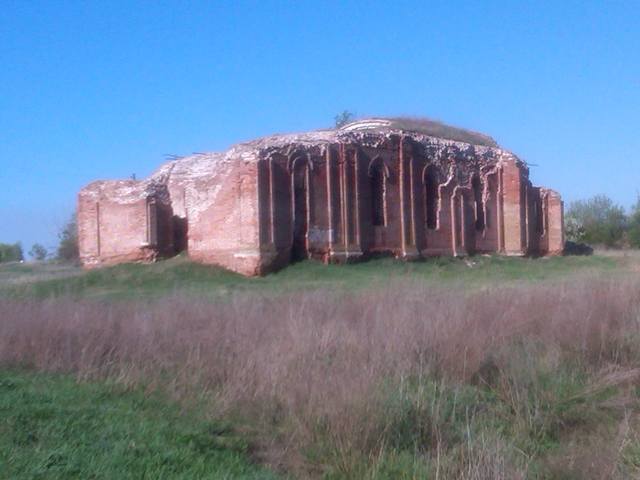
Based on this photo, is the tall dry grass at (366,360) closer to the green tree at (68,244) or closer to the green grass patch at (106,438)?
the green grass patch at (106,438)

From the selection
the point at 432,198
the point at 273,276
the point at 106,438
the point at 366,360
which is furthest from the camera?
the point at 432,198

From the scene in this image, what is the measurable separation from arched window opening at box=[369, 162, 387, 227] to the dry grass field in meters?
15.3

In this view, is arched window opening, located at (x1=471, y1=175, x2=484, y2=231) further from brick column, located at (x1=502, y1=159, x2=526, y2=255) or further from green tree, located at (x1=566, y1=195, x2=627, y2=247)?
green tree, located at (x1=566, y1=195, x2=627, y2=247)

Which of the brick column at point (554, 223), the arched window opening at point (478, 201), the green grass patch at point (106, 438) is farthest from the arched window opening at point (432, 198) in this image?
the green grass patch at point (106, 438)

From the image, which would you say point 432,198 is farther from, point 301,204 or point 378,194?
point 301,204

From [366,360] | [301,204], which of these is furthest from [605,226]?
[366,360]

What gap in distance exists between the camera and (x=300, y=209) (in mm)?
27078

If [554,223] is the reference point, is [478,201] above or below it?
above

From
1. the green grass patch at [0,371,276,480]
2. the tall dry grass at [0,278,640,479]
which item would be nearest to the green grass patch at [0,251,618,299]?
the tall dry grass at [0,278,640,479]

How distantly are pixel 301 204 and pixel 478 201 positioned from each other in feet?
31.5

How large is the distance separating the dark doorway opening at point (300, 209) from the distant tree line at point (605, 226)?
31.9m

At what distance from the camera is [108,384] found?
8.16 metres

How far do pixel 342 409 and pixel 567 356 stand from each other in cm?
456

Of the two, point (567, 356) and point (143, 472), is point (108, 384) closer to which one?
point (143, 472)
